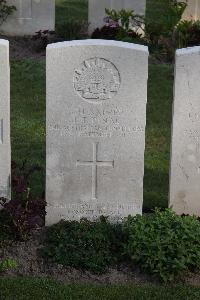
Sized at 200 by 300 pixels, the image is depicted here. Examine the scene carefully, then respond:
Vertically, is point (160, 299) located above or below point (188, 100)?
below

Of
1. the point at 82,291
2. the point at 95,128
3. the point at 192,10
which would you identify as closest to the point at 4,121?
the point at 95,128

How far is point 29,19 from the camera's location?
47.9 feet

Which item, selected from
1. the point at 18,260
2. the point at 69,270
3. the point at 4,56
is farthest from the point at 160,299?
the point at 4,56

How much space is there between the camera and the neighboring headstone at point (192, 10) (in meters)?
15.3

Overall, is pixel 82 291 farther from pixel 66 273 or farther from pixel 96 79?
pixel 96 79

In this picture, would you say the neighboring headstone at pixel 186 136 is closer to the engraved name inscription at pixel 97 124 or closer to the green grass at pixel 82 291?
the engraved name inscription at pixel 97 124

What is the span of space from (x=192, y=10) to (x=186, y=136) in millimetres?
8936

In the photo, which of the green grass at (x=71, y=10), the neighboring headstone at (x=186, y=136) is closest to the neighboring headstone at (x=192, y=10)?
the green grass at (x=71, y=10)

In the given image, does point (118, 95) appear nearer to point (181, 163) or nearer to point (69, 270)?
point (181, 163)

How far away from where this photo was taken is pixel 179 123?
681 centimetres

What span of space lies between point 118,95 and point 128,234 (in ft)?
3.95

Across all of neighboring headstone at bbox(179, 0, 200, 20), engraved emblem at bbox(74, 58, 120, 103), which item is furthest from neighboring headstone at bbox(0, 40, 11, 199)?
neighboring headstone at bbox(179, 0, 200, 20)

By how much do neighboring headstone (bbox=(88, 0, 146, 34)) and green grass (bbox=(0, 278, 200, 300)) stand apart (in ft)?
29.9

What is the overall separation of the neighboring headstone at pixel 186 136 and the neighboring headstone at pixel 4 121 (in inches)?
58.6
